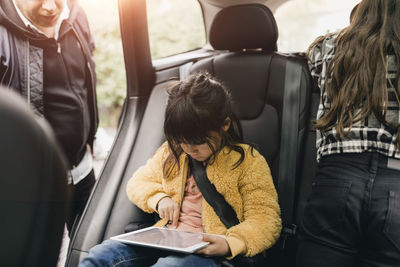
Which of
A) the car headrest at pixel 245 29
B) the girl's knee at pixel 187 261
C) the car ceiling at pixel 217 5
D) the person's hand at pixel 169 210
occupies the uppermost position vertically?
the car ceiling at pixel 217 5

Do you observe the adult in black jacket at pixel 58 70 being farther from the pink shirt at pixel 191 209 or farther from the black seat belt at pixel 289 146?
the black seat belt at pixel 289 146

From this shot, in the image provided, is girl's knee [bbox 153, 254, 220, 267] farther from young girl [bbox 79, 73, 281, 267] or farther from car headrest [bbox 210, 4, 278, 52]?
car headrest [bbox 210, 4, 278, 52]

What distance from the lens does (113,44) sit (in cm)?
273

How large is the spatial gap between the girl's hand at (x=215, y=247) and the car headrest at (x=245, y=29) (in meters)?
0.90

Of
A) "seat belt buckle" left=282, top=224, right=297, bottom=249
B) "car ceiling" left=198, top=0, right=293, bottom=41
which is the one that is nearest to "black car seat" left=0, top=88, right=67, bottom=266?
"seat belt buckle" left=282, top=224, right=297, bottom=249

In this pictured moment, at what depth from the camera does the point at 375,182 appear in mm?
1074

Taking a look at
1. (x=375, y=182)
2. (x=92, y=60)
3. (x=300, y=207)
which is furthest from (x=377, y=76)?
(x=92, y=60)

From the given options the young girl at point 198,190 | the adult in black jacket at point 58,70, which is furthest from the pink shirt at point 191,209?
the adult in black jacket at point 58,70

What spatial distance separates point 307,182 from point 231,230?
45cm

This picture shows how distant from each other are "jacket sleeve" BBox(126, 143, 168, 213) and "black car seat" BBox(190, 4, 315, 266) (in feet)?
1.29

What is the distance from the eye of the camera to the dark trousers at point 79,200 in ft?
5.87

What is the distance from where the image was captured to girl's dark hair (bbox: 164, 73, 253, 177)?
1.33m

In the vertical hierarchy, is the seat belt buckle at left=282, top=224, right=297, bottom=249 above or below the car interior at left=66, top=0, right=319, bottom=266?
below

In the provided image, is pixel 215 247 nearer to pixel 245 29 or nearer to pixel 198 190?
pixel 198 190
